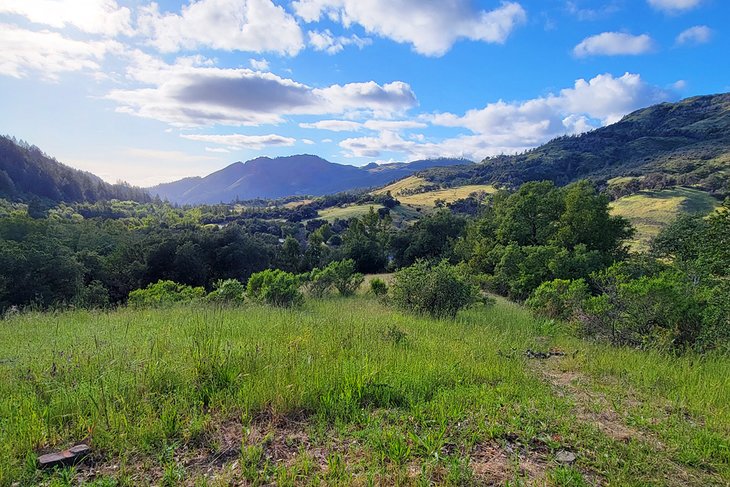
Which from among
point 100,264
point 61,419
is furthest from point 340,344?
point 100,264

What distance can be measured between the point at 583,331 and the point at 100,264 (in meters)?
42.5

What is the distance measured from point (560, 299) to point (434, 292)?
173 inches

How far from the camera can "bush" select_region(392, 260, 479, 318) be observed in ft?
38.8

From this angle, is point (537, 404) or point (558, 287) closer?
point (537, 404)

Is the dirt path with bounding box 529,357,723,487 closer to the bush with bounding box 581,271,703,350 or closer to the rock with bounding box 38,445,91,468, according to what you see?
the bush with bounding box 581,271,703,350

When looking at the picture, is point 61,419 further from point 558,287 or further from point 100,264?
point 100,264

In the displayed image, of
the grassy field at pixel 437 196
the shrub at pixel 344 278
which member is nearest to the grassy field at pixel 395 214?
the grassy field at pixel 437 196

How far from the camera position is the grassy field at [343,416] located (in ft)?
9.86

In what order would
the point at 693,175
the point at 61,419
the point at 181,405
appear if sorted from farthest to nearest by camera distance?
the point at 693,175, the point at 181,405, the point at 61,419

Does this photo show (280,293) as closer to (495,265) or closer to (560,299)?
(560,299)

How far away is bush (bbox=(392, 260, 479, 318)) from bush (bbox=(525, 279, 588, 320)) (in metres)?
2.86

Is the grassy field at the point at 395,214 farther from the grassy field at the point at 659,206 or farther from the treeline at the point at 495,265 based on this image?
the grassy field at the point at 659,206

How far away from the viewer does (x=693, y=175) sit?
104 meters

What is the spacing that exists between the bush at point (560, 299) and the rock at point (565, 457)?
7534 millimetres
